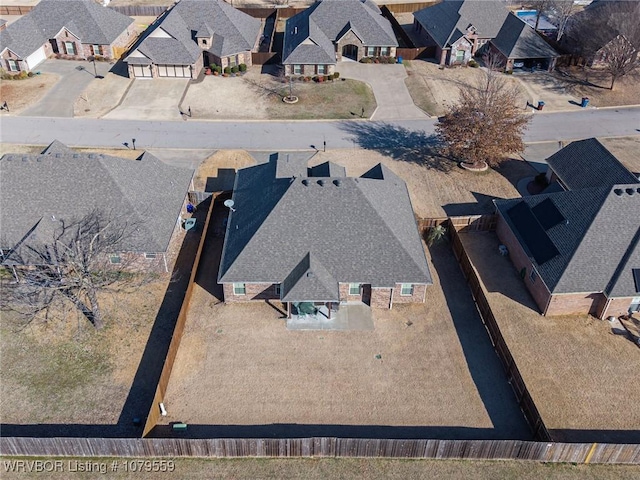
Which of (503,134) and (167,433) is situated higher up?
(503,134)

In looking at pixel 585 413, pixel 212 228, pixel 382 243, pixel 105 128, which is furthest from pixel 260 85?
pixel 585 413

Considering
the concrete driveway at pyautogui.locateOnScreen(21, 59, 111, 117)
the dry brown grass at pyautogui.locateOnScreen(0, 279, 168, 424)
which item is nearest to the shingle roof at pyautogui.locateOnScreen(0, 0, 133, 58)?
the concrete driveway at pyautogui.locateOnScreen(21, 59, 111, 117)

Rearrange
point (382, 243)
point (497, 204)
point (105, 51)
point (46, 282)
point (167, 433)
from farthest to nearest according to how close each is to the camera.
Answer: point (105, 51) → point (497, 204) → point (382, 243) → point (46, 282) → point (167, 433)

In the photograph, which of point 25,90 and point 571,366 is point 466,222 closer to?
point 571,366

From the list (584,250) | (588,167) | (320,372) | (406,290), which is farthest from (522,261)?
(320,372)

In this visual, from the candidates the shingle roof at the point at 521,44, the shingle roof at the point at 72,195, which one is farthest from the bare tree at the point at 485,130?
the shingle roof at the point at 72,195

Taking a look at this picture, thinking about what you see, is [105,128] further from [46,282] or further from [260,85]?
[46,282]

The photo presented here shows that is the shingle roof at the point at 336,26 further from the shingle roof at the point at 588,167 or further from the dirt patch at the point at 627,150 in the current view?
the shingle roof at the point at 588,167
